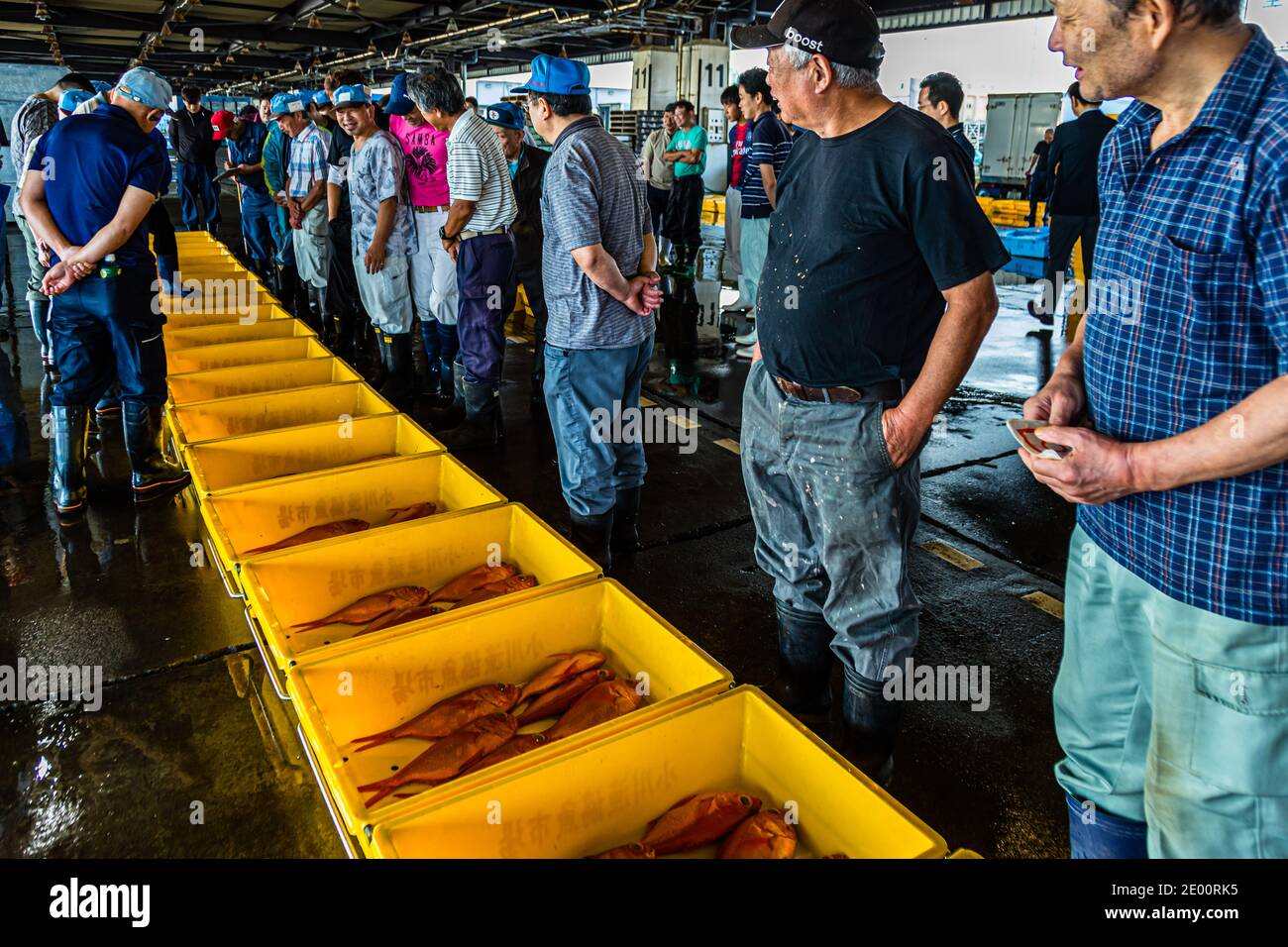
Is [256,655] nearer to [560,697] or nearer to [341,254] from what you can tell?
[560,697]

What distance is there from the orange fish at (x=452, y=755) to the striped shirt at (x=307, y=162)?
20.3 feet

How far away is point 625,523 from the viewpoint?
3.90 meters

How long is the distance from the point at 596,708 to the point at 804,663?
72cm

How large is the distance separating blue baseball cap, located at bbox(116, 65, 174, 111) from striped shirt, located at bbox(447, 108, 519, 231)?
1.31 meters

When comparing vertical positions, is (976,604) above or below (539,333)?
below

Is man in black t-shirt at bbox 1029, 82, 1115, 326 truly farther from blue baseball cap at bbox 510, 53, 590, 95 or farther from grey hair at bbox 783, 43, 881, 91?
grey hair at bbox 783, 43, 881, 91

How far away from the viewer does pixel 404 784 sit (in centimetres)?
205

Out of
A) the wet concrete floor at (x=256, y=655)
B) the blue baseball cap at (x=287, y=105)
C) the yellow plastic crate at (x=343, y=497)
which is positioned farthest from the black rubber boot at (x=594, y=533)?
the blue baseball cap at (x=287, y=105)

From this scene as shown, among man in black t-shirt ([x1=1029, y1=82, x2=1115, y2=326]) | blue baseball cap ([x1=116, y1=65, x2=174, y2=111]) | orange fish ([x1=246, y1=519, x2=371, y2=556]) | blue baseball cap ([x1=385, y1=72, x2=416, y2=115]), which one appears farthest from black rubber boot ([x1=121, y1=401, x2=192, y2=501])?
man in black t-shirt ([x1=1029, y1=82, x2=1115, y2=326])

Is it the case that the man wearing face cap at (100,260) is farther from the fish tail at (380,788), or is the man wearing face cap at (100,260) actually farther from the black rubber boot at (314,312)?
the black rubber boot at (314,312)

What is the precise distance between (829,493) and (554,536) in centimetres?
95

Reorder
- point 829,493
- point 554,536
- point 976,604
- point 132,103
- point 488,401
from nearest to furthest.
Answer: point 829,493 < point 554,536 < point 976,604 < point 132,103 < point 488,401

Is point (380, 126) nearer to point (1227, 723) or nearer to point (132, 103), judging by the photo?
point (132, 103)
